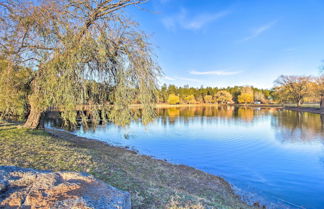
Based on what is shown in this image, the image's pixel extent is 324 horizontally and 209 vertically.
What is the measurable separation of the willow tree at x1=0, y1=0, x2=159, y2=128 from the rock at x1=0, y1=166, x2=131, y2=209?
166 inches

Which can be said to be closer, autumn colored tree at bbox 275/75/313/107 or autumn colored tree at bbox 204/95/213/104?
autumn colored tree at bbox 275/75/313/107

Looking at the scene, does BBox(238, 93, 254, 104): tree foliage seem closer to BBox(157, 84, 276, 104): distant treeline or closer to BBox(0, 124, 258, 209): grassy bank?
BBox(157, 84, 276, 104): distant treeline

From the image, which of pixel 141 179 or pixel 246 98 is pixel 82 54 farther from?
pixel 246 98

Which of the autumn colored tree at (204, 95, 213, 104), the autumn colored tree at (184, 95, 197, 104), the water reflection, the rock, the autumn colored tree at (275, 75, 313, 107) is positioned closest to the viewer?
the rock

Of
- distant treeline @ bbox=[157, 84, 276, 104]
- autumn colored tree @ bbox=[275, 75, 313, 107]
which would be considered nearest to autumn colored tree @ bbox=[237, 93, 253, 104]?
distant treeline @ bbox=[157, 84, 276, 104]

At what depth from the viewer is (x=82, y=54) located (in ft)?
21.2

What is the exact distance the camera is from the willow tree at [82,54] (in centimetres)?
646

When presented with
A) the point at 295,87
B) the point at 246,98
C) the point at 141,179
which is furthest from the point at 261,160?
the point at 246,98

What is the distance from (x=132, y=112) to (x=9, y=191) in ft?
17.4

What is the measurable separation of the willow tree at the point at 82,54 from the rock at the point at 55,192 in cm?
422

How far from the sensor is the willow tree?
646 centimetres

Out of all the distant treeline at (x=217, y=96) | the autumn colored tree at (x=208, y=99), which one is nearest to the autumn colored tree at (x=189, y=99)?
the distant treeline at (x=217, y=96)

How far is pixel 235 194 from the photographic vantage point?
6.18m

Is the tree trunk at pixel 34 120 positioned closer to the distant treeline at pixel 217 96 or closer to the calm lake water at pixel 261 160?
the calm lake water at pixel 261 160
